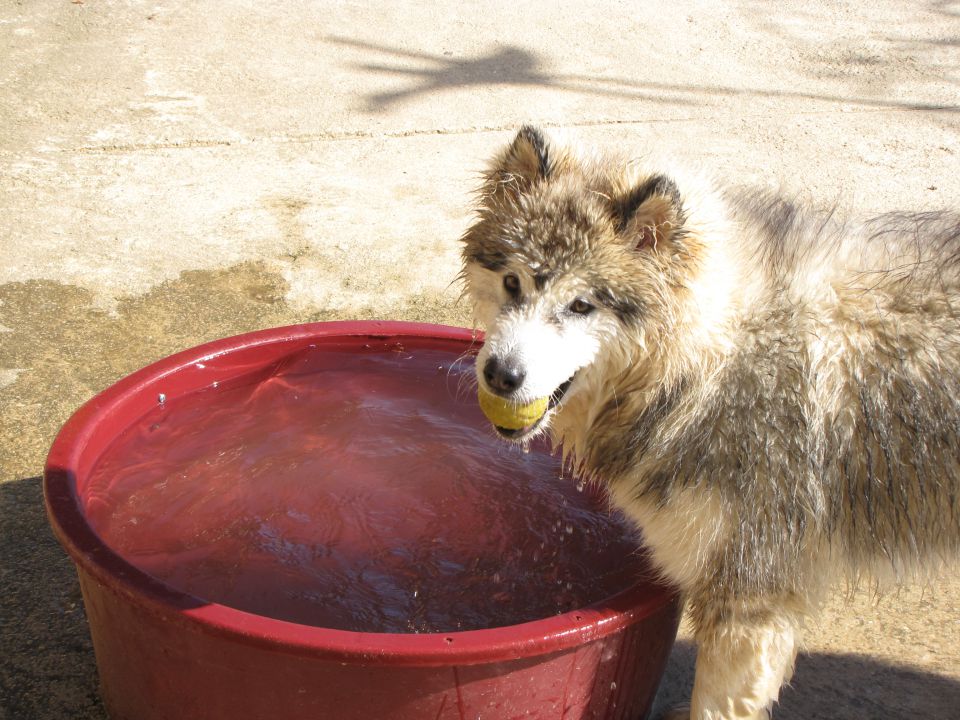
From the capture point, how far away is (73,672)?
3.25m

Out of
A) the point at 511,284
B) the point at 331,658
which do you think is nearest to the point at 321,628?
the point at 331,658

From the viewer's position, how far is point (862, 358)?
8.76ft

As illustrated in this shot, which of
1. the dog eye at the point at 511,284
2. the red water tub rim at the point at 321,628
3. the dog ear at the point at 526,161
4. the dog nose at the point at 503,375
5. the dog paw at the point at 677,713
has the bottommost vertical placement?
the dog paw at the point at 677,713

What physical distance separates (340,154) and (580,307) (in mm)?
4275

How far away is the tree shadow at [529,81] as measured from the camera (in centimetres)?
774

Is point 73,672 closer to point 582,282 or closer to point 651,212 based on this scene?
point 582,282

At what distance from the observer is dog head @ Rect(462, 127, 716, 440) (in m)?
2.72

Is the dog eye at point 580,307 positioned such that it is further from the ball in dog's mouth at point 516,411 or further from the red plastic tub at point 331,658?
the red plastic tub at point 331,658

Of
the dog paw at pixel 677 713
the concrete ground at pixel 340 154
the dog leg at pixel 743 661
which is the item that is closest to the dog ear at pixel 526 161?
the concrete ground at pixel 340 154

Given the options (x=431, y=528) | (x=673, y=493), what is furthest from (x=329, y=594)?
(x=673, y=493)

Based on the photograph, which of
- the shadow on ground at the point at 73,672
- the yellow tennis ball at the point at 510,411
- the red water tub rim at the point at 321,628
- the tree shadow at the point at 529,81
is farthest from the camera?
the tree shadow at the point at 529,81

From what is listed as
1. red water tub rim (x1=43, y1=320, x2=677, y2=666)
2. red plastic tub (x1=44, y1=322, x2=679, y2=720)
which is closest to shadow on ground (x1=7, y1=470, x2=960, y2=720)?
red plastic tub (x1=44, y1=322, x2=679, y2=720)

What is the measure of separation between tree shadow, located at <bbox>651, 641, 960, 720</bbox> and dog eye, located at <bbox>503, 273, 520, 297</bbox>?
1.48 meters

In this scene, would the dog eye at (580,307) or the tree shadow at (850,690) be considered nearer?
the dog eye at (580,307)
